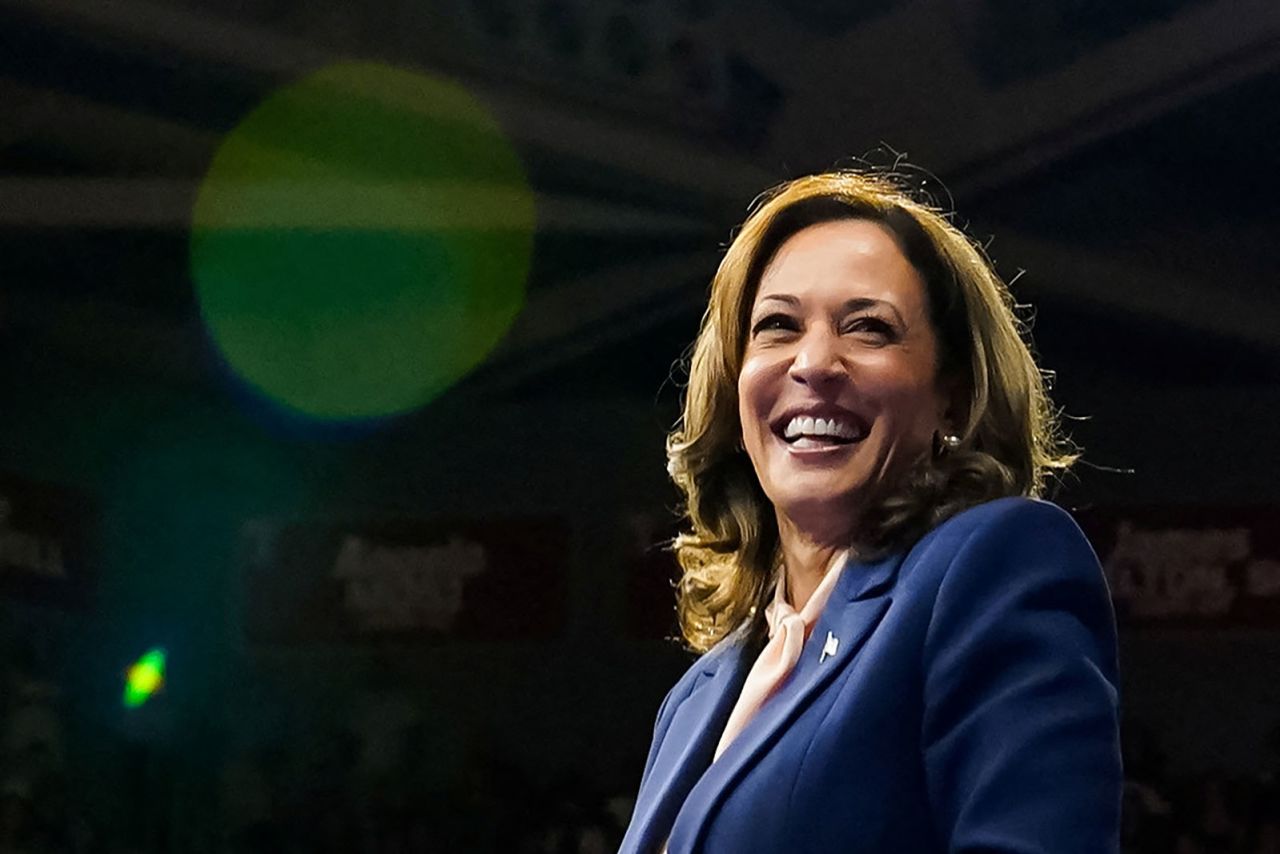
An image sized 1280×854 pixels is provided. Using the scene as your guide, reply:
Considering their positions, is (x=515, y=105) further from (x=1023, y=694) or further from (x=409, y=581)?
(x=1023, y=694)

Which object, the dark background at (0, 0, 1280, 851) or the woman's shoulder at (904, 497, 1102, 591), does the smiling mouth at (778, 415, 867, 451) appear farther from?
the dark background at (0, 0, 1280, 851)

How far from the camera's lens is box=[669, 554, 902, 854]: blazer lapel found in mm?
1137

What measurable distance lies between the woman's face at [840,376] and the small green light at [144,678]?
298 inches

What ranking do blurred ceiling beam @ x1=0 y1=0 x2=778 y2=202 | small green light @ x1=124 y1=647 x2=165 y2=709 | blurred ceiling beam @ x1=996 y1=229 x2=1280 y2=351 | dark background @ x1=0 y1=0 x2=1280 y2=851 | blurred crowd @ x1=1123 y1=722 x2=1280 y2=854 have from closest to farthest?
1. blurred ceiling beam @ x1=0 y1=0 x2=778 y2=202
2. dark background @ x1=0 y1=0 x2=1280 y2=851
3. blurred crowd @ x1=1123 y1=722 x2=1280 y2=854
4. blurred ceiling beam @ x1=996 y1=229 x2=1280 y2=351
5. small green light @ x1=124 y1=647 x2=165 y2=709

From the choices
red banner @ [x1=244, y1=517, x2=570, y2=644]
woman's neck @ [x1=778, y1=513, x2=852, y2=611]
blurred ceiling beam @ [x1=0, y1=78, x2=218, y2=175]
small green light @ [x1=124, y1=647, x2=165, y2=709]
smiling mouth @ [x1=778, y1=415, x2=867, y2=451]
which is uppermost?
blurred ceiling beam @ [x1=0, y1=78, x2=218, y2=175]

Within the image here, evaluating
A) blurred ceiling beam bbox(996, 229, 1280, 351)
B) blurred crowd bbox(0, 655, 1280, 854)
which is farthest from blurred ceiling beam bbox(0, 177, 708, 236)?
blurred crowd bbox(0, 655, 1280, 854)

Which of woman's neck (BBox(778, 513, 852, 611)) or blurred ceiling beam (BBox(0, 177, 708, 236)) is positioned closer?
woman's neck (BBox(778, 513, 852, 611))

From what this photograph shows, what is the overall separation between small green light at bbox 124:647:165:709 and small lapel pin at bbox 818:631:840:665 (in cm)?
766

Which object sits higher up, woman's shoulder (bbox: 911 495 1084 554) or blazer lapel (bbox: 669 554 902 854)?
woman's shoulder (bbox: 911 495 1084 554)

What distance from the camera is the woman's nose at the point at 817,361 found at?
1.23m

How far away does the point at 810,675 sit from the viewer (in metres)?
1.17

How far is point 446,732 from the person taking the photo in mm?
7965

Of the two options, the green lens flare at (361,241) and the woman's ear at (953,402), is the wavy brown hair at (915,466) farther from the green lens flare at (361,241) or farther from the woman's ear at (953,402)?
the green lens flare at (361,241)

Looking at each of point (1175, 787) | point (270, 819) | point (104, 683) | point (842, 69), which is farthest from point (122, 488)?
point (1175, 787)
